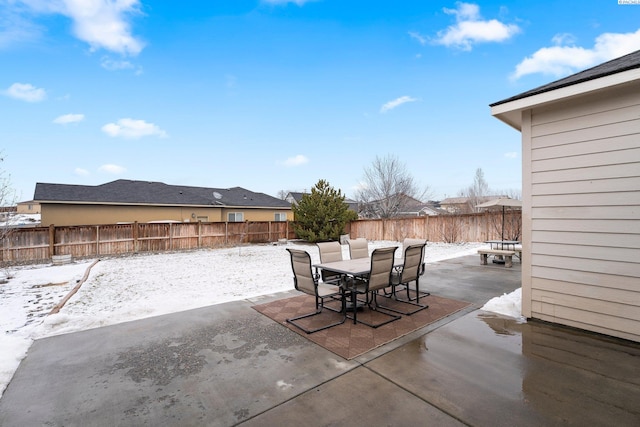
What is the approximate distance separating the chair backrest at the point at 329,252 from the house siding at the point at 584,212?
2.81m

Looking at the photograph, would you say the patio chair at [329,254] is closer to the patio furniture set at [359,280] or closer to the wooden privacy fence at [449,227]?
the patio furniture set at [359,280]

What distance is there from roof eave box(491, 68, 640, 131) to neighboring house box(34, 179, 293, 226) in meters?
17.7

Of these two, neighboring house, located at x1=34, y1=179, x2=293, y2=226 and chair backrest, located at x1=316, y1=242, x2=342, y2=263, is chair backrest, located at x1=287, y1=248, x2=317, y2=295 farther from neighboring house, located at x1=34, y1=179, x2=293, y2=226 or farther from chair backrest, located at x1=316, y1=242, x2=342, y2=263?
neighboring house, located at x1=34, y1=179, x2=293, y2=226

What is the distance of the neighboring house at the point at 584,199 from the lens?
3.03 m

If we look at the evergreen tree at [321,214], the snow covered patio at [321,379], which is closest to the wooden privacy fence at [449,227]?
the evergreen tree at [321,214]

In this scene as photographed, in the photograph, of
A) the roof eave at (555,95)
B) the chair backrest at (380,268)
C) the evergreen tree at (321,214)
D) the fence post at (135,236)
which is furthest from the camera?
the evergreen tree at (321,214)

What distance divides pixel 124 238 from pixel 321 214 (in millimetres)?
9519

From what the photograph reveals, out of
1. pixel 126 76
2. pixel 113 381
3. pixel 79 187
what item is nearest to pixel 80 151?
pixel 79 187

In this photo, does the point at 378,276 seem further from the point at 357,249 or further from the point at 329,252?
the point at 357,249

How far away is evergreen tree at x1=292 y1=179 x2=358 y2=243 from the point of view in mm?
15914

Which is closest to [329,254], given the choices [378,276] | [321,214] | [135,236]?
[378,276]

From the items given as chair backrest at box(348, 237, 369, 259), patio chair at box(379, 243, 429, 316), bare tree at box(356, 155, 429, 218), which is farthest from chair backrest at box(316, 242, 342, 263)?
bare tree at box(356, 155, 429, 218)

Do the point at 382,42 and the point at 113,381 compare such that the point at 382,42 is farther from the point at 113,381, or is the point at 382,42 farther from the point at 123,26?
the point at 113,381

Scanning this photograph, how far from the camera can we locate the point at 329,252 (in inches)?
196
